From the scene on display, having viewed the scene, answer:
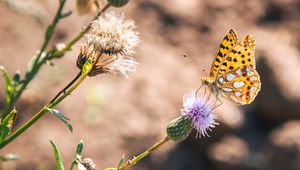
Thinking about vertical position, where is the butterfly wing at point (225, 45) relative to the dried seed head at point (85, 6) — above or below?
below

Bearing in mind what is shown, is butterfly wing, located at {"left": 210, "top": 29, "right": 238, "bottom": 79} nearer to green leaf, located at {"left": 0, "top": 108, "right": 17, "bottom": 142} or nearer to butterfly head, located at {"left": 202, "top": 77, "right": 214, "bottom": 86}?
butterfly head, located at {"left": 202, "top": 77, "right": 214, "bottom": 86}

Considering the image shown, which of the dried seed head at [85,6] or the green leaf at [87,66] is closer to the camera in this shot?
the green leaf at [87,66]

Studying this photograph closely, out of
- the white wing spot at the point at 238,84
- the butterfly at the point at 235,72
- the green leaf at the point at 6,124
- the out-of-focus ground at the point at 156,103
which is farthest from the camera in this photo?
the out-of-focus ground at the point at 156,103

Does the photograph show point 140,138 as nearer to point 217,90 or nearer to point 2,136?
point 217,90

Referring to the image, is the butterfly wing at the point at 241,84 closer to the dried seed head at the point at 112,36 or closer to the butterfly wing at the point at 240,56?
the butterfly wing at the point at 240,56

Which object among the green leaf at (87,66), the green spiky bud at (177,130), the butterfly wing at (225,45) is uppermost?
the butterfly wing at (225,45)

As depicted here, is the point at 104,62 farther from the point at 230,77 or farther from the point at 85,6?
the point at 230,77

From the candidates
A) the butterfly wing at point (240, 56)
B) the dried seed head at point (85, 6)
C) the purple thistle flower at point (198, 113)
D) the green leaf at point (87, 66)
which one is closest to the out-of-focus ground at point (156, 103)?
the dried seed head at point (85, 6)

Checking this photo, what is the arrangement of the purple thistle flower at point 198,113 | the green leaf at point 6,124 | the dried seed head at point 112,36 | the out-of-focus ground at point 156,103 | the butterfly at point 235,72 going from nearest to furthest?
the green leaf at point 6,124 → the dried seed head at point 112,36 → the purple thistle flower at point 198,113 → the butterfly at point 235,72 → the out-of-focus ground at point 156,103

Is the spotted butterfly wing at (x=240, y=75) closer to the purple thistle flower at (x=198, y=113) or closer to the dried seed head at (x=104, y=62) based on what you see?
the purple thistle flower at (x=198, y=113)
